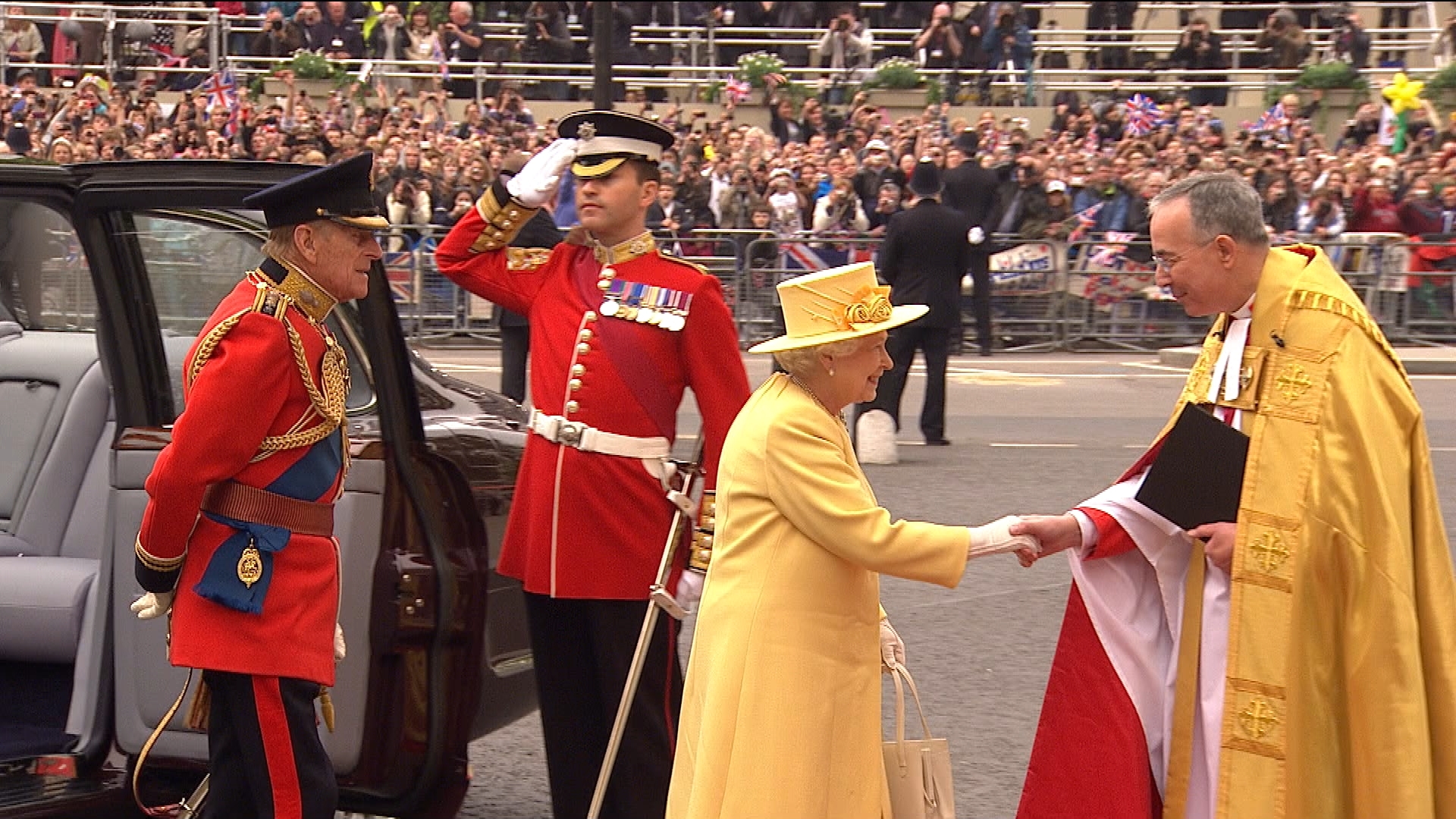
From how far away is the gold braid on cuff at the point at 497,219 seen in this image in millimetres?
4801

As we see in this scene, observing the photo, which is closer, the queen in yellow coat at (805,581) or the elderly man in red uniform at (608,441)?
the queen in yellow coat at (805,581)

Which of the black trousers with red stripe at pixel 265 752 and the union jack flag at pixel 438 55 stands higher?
the union jack flag at pixel 438 55

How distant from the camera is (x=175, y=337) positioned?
15.7ft

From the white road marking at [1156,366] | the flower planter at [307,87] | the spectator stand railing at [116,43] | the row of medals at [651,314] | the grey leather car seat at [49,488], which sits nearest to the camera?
the row of medals at [651,314]

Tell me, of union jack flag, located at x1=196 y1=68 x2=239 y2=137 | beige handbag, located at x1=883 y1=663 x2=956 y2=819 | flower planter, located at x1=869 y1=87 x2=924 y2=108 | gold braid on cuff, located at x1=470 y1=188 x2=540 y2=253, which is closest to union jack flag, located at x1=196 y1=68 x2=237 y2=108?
union jack flag, located at x1=196 y1=68 x2=239 y2=137

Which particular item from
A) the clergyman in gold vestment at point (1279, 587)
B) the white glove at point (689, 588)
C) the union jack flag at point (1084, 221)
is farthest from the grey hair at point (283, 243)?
the union jack flag at point (1084, 221)

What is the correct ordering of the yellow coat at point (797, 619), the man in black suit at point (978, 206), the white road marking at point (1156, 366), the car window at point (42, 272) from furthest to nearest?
1. the white road marking at point (1156, 366)
2. the man in black suit at point (978, 206)
3. the car window at point (42, 272)
4. the yellow coat at point (797, 619)

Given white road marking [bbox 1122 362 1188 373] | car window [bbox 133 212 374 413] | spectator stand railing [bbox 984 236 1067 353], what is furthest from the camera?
spectator stand railing [bbox 984 236 1067 353]

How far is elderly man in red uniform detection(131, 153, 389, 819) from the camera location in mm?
3898

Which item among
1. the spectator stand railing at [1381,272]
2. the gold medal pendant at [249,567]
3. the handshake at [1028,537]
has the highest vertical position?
the handshake at [1028,537]

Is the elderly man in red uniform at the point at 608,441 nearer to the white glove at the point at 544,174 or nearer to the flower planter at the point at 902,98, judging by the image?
the white glove at the point at 544,174

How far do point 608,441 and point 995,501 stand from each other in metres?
6.04

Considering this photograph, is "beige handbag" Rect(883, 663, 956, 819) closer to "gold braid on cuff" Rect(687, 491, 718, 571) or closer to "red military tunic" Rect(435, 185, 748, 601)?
"gold braid on cuff" Rect(687, 491, 718, 571)

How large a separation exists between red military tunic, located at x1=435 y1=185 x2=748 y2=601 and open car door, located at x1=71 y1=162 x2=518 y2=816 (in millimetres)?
222
